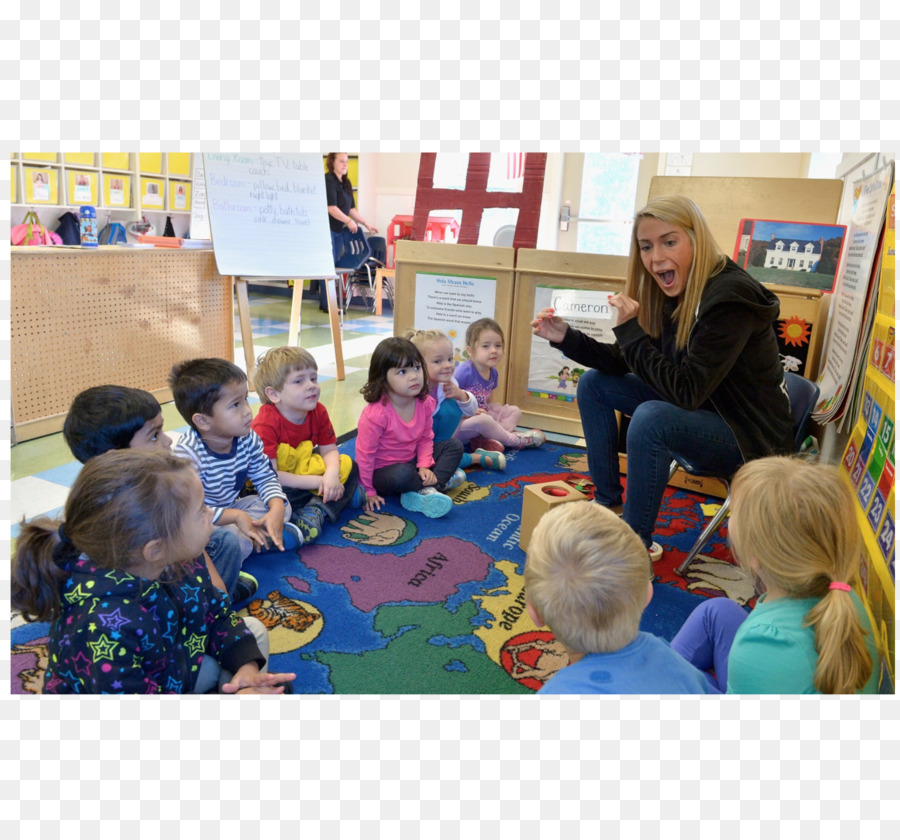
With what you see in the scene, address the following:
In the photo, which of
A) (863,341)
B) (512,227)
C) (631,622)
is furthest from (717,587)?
(512,227)

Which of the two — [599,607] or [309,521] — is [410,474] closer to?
A: [309,521]

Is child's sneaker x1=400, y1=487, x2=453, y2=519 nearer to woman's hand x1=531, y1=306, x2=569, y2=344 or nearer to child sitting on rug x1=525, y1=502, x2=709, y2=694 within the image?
woman's hand x1=531, y1=306, x2=569, y2=344

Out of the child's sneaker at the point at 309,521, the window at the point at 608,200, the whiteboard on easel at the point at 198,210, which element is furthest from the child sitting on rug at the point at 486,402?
the window at the point at 608,200

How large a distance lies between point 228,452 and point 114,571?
95 centimetres

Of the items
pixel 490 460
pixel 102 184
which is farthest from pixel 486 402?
pixel 102 184

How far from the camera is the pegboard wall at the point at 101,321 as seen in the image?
3.11 metres

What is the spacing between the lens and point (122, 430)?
1769mm

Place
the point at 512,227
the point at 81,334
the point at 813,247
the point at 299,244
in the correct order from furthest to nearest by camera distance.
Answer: the point at 299,244 → the point at 512,227 → the point at 81,334 → the point at 813,247

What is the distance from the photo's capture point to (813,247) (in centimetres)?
287

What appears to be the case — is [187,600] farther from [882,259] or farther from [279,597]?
[882,259]

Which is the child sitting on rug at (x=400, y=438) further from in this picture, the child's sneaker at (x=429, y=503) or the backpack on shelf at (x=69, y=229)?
the backpack on shelf at (x=69, y=229)

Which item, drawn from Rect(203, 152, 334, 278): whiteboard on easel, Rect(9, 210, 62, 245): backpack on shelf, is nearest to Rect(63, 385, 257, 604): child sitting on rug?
Rect(203, 152, 334, 278): whiteboard on easel

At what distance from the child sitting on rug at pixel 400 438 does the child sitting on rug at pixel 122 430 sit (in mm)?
821

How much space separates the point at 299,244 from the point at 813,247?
9.21ft
